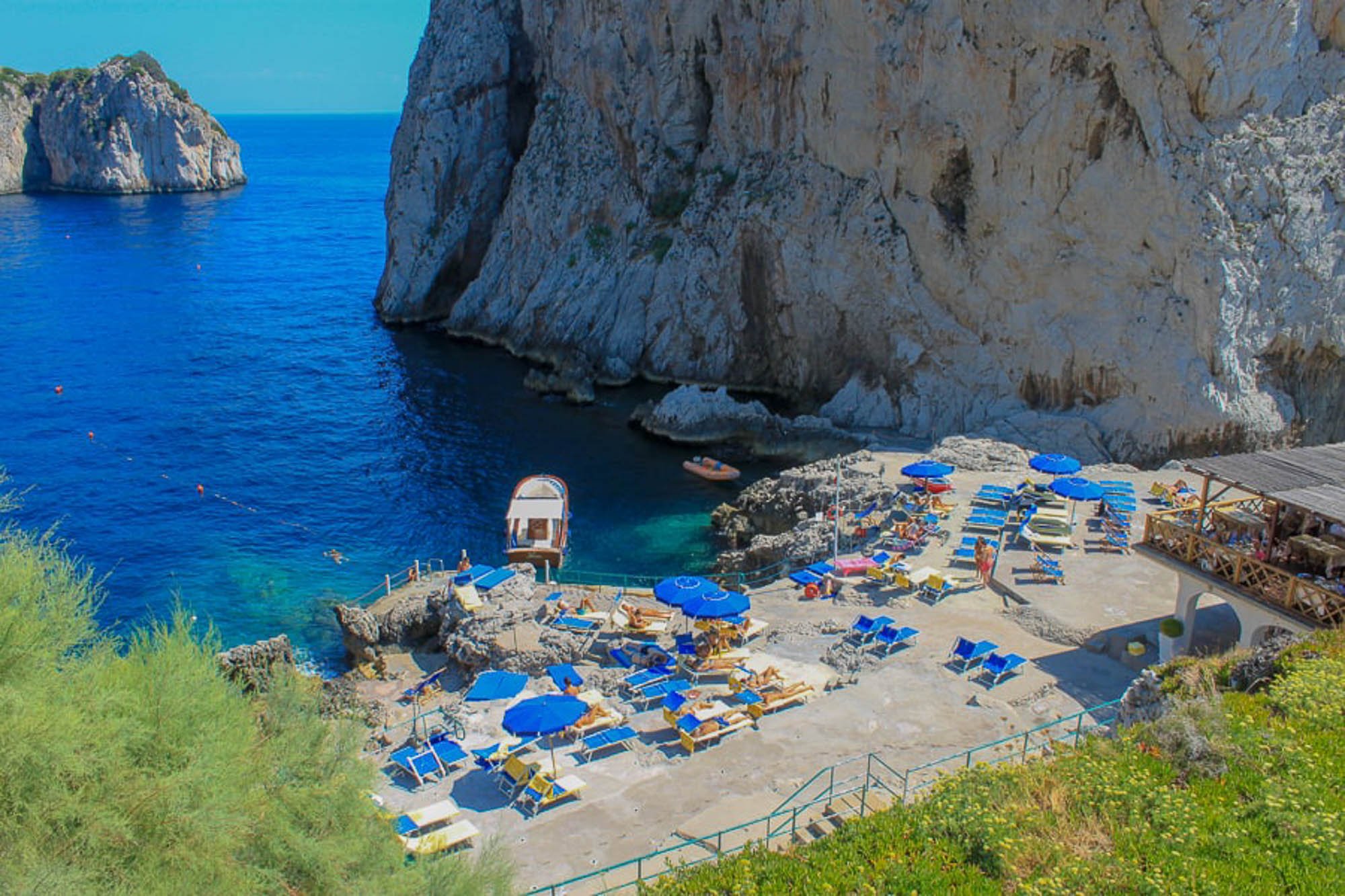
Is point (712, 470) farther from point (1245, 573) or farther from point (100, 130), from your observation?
point (100, 130)

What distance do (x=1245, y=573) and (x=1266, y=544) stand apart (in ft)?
2.33

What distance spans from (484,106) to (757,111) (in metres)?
25.7

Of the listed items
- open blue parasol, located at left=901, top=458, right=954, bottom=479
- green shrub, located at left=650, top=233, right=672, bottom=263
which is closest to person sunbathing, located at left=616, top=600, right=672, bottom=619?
open blue parasol, located at left=901, top=458, right=954, bottom=479

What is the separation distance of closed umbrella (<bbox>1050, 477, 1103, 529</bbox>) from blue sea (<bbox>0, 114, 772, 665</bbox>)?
1343cm

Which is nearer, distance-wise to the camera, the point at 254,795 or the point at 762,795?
the point at 254,795

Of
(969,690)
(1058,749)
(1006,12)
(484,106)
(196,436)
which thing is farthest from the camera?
(484,106)

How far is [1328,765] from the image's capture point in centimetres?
1359

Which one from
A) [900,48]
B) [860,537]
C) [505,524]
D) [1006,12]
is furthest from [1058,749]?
[900,48]

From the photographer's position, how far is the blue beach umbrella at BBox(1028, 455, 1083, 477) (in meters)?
34.4

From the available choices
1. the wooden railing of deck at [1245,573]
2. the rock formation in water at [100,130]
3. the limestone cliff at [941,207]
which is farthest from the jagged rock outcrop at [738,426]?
the rock formation in water at [100,130]

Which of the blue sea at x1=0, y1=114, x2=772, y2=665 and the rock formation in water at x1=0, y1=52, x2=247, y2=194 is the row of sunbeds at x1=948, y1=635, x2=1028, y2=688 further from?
the rock formation in water at x1=0, y1=52, x2=247, y2=194

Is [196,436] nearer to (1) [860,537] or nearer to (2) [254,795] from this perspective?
(1) [860,537]

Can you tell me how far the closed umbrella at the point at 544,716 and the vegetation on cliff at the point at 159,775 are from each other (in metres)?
7.03

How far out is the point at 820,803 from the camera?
691 inches
